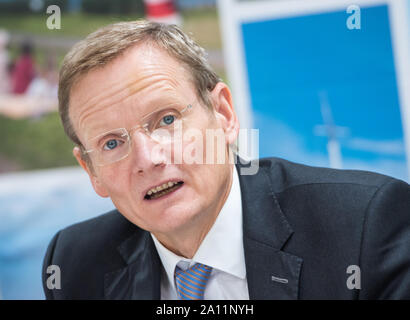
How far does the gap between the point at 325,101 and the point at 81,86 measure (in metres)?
1.83

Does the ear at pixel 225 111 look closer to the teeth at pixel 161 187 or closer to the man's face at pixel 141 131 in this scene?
the man's face at pixel 141 131

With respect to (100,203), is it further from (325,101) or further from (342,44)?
(342,44)

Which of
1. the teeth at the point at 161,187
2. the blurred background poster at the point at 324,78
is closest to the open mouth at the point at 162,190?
the teeth at the point at 161,187

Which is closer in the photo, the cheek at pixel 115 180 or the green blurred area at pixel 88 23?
the cheek at pixel 115 180

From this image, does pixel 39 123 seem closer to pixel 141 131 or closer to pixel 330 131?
pixel 330 131

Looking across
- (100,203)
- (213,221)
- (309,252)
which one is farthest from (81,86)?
(100,203)

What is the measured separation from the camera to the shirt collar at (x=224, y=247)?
1.66 meters

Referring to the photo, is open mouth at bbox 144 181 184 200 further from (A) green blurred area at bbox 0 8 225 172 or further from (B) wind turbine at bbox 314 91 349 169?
(A) green blurred area at bbox 0 8 225 172

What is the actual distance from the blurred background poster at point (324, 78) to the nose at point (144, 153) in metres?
1.63

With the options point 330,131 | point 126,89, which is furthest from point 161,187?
point 330,131

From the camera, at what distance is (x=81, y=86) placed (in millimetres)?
1577

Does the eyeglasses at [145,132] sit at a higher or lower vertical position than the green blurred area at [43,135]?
lower

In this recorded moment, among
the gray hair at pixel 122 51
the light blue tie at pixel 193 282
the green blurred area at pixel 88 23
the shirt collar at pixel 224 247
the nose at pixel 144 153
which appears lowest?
the light blue tie at pixel 193 282

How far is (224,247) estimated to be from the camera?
1.67 m
